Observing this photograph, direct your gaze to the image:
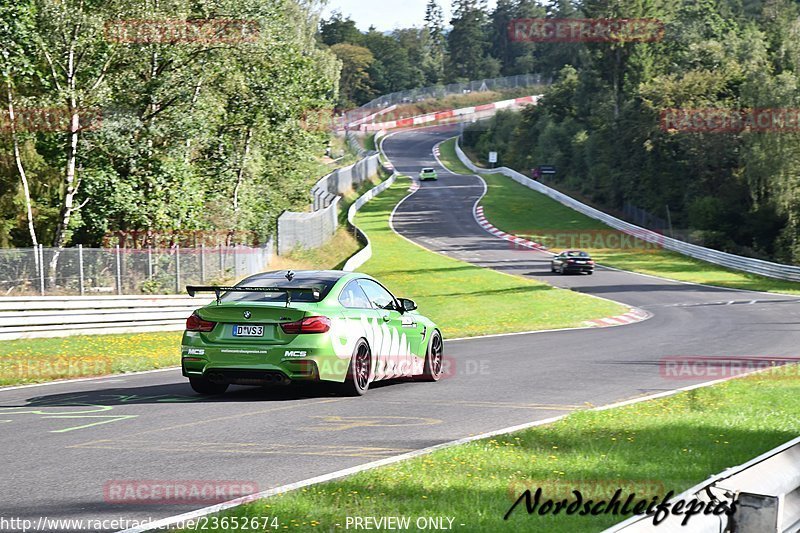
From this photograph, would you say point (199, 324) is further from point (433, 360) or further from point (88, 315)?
point (88, 315)

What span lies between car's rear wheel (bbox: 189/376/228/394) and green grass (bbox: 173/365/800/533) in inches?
174

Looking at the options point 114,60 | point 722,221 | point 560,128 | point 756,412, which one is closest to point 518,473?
point 756,412

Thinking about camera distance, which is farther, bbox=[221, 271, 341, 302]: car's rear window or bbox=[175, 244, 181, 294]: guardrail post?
bbox=[175, 244, 181, 294]: guardrail post

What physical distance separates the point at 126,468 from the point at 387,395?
17.1ft

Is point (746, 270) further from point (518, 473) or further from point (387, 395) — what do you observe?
point (518, 473)

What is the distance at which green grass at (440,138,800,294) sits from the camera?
162ft

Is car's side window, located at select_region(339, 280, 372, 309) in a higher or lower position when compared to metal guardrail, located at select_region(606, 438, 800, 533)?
higher

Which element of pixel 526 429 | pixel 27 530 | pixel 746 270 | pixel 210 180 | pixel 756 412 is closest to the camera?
pixel 27 530

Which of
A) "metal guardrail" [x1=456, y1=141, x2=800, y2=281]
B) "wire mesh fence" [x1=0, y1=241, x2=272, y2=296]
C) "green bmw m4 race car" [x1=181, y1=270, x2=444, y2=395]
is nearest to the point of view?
"green bmw m4 race car" [x1=181, y1=270, x2=444, y2=395]

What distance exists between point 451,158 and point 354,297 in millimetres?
108593

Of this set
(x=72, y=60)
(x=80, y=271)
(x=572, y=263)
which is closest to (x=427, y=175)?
(x=572, y=263)

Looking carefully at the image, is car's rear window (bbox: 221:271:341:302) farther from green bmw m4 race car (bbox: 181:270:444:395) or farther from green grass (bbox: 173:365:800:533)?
green grass (bbox: 173:365:800:533)

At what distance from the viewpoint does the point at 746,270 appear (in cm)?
5259

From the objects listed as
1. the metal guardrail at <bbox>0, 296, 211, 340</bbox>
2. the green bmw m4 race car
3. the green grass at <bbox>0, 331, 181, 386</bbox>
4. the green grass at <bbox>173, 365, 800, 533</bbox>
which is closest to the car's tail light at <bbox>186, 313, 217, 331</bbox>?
the green bmw m4 race car
